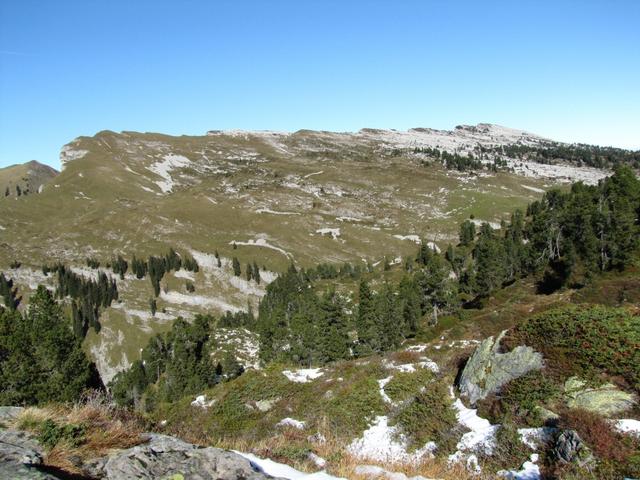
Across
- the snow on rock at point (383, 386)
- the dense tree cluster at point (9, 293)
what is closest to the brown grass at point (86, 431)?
the snow on rock at point (383, 386)

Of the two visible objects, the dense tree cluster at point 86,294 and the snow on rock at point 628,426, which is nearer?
the snow on rock at point 628,426

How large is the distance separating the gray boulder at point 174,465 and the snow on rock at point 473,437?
28.8 ft

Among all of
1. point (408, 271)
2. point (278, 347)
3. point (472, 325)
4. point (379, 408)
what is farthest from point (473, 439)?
point (408, 271)

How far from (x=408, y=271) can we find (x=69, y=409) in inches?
5874

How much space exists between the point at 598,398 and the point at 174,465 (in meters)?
13.9

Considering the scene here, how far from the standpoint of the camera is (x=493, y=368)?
17922mm

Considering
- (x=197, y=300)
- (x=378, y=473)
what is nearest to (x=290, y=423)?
(x=378, y=473)

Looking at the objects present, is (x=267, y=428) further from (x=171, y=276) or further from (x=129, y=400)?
(x=171, y=276)

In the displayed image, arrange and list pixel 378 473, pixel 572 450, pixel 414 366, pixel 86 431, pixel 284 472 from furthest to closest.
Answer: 1. pixel 414 366
2. pixel 572 450
3. pixel 378 473
4. pixel 284 472
5. pixel 86 431

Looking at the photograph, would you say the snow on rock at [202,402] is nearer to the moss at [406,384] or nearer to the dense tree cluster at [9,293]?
the moss at [406,384]

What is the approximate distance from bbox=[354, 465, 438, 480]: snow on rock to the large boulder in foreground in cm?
908

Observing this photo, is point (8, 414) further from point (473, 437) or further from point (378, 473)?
point (473, 437)

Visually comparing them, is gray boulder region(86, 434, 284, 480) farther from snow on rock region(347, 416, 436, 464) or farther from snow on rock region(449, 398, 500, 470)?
snow on rock region(449, 398, 500, 470)

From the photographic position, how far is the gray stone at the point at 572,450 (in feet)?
36.3
